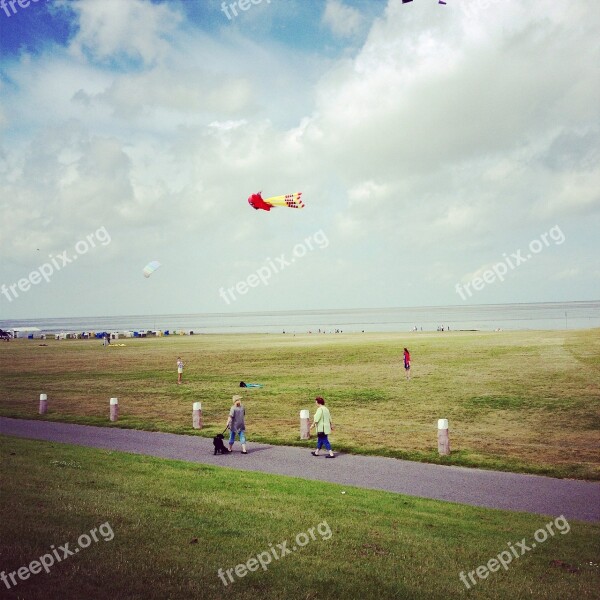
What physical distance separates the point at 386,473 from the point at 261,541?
630 centimetres

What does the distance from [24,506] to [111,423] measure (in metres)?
12.5

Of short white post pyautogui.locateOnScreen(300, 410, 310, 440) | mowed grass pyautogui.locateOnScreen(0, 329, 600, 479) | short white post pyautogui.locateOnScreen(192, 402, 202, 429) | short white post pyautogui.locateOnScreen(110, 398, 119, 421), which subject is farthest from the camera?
short white post pyautogui.locateOnScreen(110, 398, 119, 421)

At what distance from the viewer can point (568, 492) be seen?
→ 1237 cm

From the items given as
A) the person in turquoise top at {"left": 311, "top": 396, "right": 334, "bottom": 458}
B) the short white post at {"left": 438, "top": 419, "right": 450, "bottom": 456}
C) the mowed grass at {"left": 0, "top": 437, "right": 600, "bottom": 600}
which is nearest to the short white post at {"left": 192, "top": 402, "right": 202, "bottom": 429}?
the person in turquoise top at {"left": 311, "top": 396, "right": 334, "bottom": 458}

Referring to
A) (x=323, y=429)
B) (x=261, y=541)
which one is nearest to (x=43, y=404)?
(x=323, y=429)

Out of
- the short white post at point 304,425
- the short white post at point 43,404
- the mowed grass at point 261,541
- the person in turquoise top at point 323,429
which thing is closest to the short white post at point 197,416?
the short white post at point 304,425

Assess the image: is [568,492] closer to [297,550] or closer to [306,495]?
[306,495]

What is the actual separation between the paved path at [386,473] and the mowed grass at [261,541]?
1.02 m

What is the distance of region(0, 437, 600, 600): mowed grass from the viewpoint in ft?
22.6

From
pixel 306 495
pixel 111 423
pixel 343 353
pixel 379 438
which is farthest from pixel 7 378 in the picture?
pixel 306 495

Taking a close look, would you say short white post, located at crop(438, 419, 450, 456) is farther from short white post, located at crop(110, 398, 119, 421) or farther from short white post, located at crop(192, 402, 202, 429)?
short white post, located at crop(110, 398, 119, 421)

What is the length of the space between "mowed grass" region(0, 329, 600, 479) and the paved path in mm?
1039

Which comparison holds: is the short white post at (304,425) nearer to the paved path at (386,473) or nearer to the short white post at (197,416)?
the paved path at (386,473)

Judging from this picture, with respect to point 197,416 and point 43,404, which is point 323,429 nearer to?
point 197,416
